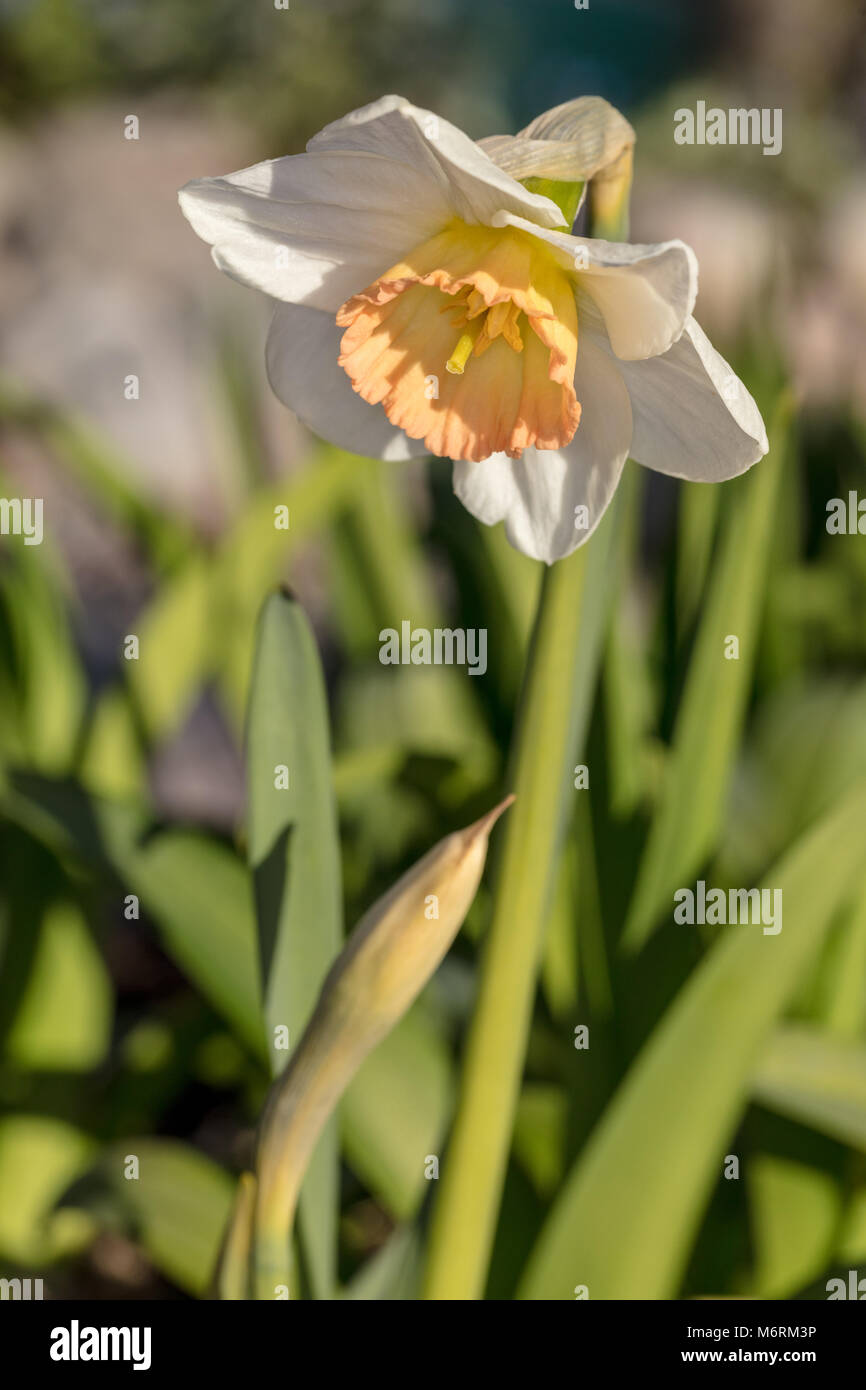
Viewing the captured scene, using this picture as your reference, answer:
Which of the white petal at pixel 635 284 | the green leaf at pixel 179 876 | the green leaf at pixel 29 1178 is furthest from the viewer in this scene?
the green leaf at pixel 29 1178

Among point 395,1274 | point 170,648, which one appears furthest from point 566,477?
point 170,648

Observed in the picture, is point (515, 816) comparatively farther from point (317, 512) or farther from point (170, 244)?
point (170, 244)

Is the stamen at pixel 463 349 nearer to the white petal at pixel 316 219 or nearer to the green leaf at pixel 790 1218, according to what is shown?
the white petal at pixel 316 219

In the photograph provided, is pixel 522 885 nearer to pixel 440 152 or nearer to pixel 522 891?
pixel 522 891

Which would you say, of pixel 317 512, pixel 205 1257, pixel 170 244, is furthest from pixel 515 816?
pixel 170 244

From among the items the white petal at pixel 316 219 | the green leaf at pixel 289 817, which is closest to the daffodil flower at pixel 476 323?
the white petal at pixel 316 219

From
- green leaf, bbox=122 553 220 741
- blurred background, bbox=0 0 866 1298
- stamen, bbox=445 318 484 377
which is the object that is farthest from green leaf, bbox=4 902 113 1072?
stamen, bbox=445 318 484 377

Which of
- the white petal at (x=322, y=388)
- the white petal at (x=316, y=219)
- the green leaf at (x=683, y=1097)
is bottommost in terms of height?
the green leaf at (x=683, y=1097)
